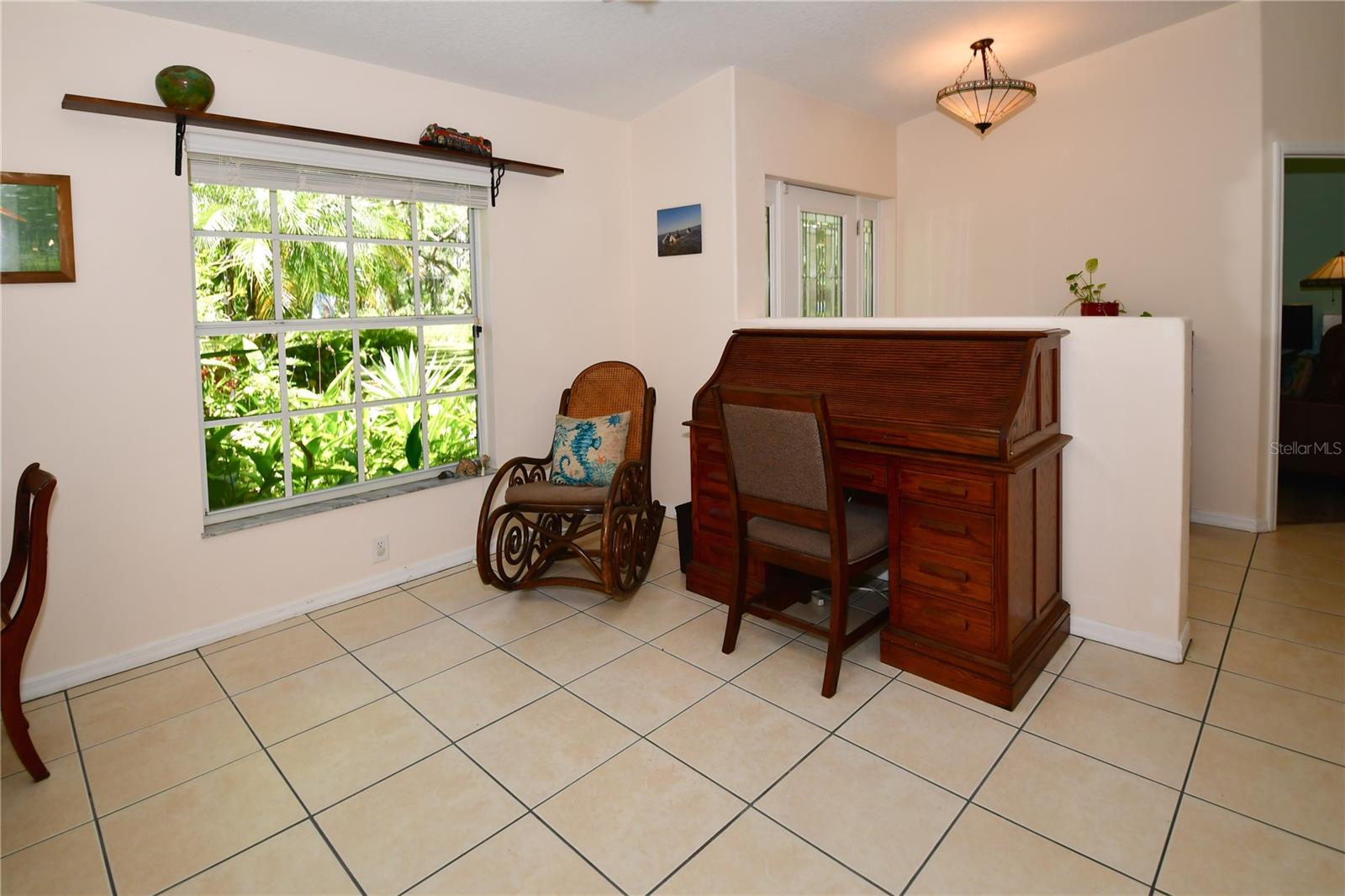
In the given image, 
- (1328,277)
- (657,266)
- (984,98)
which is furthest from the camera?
(1328,277)

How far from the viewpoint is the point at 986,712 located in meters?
2.35

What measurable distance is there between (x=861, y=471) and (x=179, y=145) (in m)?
2.84

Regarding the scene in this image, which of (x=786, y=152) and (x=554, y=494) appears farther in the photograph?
(x=786, y=152)

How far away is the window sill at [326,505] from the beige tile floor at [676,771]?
482 mm

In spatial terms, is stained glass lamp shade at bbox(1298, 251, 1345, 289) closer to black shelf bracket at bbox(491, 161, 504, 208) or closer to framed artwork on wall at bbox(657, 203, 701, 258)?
framed artwork on wall at bbox(657, 203, 701, 258)

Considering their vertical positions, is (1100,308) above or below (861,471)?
above

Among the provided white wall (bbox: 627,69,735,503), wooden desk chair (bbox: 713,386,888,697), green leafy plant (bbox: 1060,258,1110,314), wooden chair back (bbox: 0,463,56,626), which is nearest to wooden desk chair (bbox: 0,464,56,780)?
wooden chair back (bbox: 0,463,56,626)

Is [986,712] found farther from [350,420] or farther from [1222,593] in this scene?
[350,420]

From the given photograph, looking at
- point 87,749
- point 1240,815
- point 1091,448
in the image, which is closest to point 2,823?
point 87,749

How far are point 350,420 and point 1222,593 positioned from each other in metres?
4.03

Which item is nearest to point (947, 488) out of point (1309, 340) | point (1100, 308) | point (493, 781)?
point (493, 781)

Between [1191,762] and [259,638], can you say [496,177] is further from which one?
[1191,762]

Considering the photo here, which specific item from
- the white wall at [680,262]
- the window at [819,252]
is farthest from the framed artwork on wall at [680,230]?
the window at [819,252]

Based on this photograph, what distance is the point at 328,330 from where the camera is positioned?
3428 mm
